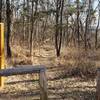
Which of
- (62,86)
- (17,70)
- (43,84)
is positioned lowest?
(62,86)

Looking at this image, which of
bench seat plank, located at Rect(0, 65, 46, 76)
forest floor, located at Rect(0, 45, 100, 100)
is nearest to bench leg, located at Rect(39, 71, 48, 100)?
bench seat plank, located at Rect(0, 65, 46, 76)

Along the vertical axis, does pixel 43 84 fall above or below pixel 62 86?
above

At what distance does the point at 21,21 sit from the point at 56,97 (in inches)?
1059

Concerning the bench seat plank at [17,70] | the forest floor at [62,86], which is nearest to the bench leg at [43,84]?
the bench seat plank at [17,70]

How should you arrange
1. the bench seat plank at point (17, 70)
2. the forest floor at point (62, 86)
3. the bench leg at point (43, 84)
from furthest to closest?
1. the forest floor at point (62, 86)
2. the bench leg at point (43, 84)
3. the bench seat plank at point (17, 70)

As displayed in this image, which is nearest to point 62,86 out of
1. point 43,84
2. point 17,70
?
point 43,84

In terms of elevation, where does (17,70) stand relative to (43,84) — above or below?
above

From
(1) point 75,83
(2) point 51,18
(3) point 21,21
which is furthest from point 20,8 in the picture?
(1) point 75,83

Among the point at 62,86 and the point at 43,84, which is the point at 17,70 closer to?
the point at 43,84

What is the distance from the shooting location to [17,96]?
902cm

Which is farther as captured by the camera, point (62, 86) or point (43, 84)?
point (62, 86)

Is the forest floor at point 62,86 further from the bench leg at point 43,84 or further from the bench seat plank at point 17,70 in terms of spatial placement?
the bench seat plank at point 17,70

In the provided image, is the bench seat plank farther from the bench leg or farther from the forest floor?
the forest floor

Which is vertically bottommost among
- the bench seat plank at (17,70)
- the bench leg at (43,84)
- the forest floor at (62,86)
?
the forest floor at (62,86)
